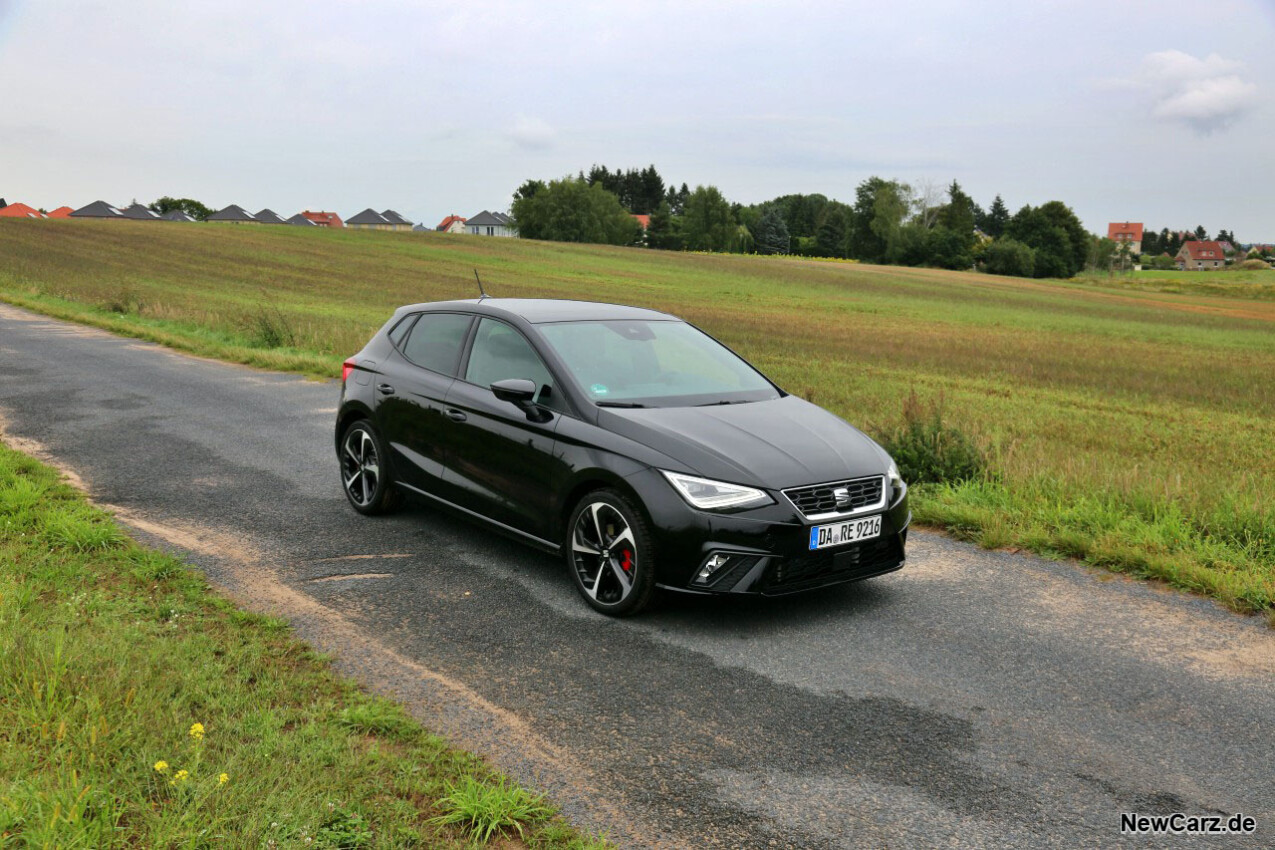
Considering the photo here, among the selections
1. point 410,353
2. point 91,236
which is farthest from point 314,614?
point 91,236

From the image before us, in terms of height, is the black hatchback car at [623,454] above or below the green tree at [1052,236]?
below

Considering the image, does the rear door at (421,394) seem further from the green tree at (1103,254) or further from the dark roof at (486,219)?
the dark roof at (486,219)

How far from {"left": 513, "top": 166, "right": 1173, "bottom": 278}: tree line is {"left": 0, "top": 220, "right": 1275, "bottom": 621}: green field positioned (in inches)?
1060

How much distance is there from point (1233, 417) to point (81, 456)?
15.5m

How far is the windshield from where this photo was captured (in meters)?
5.80

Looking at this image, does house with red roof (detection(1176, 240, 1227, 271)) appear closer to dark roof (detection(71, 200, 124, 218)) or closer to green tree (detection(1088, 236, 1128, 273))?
green tree (detection(1088, 236, 1128, 273))

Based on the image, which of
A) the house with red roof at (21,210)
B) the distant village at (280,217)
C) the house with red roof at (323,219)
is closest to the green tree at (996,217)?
the distant village at (280,217)

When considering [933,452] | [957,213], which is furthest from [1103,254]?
[933,452]

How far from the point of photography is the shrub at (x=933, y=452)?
842 centimetres

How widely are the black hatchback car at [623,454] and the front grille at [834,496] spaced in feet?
0.03

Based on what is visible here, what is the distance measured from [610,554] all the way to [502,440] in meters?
1.06

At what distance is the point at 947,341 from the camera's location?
94.7ft

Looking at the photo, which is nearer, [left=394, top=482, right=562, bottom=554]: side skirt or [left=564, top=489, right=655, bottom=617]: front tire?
[left=564, top=489, right=655, bottom=617]: front tire

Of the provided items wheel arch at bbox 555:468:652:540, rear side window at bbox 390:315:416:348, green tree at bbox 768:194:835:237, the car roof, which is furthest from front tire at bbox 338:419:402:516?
green tree at bbox 768:194:835:237
